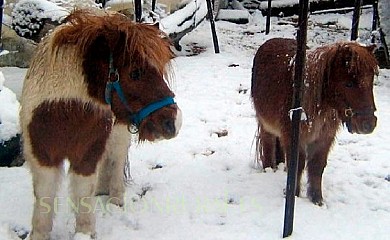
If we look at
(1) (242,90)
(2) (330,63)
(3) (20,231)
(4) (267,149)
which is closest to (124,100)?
(3) (20,231)

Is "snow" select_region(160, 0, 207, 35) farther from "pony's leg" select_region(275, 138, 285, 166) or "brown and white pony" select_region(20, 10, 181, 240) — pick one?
"brown and white pony" select_region(20, 10, 181, 240)

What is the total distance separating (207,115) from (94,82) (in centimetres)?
277

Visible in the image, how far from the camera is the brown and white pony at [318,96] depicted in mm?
3322

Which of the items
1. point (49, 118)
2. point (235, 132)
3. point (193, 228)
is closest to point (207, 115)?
point (235, 132)

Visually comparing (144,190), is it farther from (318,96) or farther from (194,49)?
(194,49)

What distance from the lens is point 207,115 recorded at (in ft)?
17.4

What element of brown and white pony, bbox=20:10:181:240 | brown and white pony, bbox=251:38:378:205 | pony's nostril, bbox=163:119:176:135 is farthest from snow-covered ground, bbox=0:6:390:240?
pony's nostril, bbox=163:119:176:135

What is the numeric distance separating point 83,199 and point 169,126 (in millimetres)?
746

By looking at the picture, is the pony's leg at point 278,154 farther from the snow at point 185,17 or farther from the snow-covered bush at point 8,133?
the snow at point 185,17

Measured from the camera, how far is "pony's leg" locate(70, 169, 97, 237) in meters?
2.93

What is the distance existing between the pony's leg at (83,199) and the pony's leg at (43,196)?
0.33ft

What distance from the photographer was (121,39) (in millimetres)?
2521

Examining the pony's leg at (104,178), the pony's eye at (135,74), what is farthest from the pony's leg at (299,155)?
the pony's eye at (135,74)

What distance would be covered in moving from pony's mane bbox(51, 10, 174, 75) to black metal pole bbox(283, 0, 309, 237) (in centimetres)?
74
